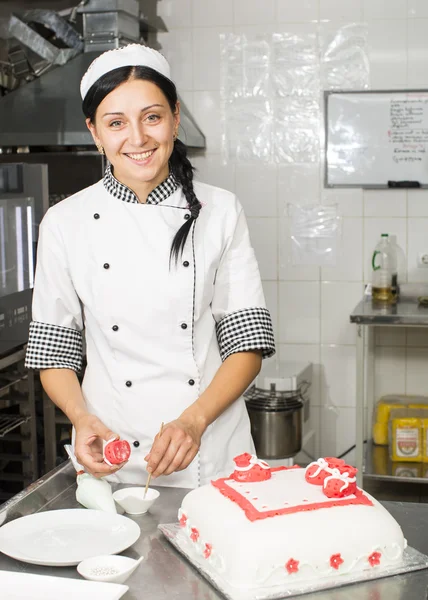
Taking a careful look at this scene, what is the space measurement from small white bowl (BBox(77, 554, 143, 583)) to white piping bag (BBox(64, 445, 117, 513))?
7.5 inches

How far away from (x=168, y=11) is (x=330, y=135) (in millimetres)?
899

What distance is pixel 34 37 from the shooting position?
3.04 m

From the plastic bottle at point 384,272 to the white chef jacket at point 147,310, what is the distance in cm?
171

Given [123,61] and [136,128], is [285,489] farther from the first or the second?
[123,61]

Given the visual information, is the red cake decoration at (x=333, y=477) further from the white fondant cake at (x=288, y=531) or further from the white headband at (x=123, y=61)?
the white headband at (x=123, y=61)

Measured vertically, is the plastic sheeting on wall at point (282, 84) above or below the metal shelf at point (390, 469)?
above

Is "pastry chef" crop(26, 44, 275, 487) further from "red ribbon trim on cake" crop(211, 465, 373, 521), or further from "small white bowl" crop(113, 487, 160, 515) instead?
"red ribbon trim on cake" crop(211, 465, 373, 521)

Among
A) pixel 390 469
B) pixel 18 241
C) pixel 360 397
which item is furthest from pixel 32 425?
pixel 390 469

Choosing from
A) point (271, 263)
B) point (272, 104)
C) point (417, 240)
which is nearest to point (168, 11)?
point (272, 104)

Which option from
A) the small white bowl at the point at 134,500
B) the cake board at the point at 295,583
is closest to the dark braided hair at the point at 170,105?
the small white bowl at the point at 134,500

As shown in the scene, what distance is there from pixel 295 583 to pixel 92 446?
1.52 ft

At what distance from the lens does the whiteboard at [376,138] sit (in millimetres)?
3450

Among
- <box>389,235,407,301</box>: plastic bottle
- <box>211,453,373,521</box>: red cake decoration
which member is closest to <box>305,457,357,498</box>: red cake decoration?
<box>211,453,373,521</box>: red cake decoration

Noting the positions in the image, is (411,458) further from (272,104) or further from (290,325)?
(272,104)
